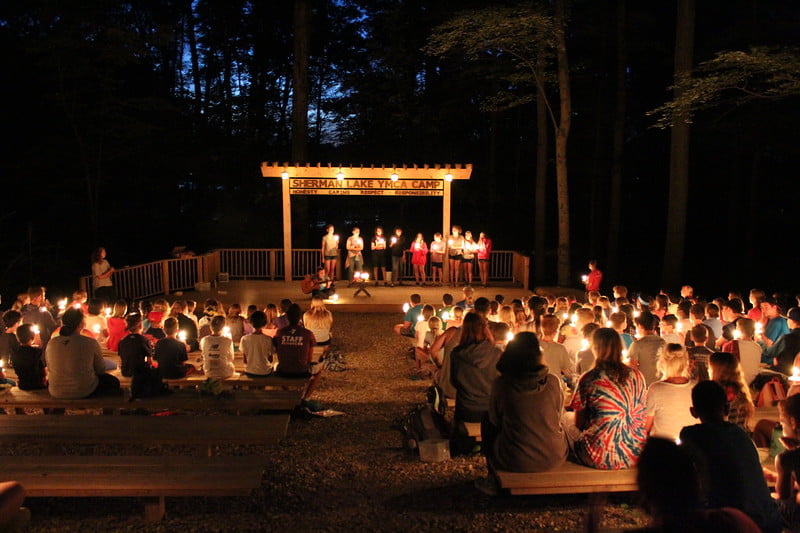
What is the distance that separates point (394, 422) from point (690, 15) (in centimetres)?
1224

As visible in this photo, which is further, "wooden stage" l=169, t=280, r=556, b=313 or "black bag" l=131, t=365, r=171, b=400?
"wooden stage" l=169, t=280, r=556, b=313

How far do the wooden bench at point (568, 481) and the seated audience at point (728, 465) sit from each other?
1.14 metres

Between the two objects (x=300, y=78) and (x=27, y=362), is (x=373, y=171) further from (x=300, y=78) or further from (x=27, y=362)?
(x=27, y=362)

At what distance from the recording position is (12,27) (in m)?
20.3

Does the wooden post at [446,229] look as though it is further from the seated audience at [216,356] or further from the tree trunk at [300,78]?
the seated audience at [216,356]

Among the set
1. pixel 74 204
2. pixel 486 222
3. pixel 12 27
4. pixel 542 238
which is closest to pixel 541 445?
pixel 542 238

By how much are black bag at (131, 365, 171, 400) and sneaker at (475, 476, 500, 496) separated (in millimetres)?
3295

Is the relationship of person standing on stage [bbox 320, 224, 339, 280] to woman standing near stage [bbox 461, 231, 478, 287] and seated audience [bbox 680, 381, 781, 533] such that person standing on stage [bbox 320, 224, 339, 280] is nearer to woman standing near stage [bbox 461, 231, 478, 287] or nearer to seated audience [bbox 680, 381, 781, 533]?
woman standing near stage [bbox 461, 231, 478, 287]

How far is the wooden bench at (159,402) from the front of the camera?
6.04 meters

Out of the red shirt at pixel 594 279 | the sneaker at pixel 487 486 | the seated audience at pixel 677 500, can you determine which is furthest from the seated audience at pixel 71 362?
the red shirt at pixel 594 279

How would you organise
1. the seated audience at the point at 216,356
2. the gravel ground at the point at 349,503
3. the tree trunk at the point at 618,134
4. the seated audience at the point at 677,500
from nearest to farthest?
the seated audience at the point at 677,500 < the gravel ground at the point at 349,503 < the seated audience at the point at 216,356 < the tree trunk at the point at 618,134

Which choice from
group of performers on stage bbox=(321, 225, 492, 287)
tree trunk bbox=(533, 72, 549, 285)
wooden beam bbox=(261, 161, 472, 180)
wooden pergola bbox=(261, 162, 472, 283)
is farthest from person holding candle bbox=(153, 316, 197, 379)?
tree trunk bbox=(533, 72, 549, 285)

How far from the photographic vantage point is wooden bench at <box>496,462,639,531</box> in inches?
175

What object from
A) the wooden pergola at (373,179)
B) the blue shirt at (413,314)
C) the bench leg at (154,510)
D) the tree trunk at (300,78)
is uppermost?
the tree trunk at (300,78)
